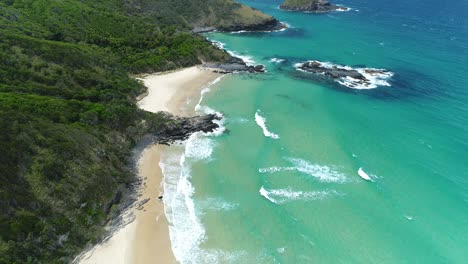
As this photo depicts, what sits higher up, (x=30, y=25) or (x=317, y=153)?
(x=30, y=25)

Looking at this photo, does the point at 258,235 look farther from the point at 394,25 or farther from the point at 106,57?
the point at 394,25

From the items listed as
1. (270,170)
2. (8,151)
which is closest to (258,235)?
(270,170)

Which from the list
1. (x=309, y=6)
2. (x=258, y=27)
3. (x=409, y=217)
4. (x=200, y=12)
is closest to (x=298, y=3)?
(x=309, y=6)

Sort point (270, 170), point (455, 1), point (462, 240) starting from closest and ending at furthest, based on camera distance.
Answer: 1. point (462, 240)
2. point (270, 170)
3. point (455, 1)

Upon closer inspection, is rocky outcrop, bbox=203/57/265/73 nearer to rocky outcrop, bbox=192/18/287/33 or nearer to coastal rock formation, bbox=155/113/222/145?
coastal rock formation, bbox=155/113/222/145

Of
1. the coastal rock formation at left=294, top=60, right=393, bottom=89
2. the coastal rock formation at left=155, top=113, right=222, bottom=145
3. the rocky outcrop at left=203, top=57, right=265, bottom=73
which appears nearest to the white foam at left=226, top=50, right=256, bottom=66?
the rocky outcrop at left=203, top=57, right=265, bottom=73

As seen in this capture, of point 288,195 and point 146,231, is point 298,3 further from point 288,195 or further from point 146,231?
point 146,231

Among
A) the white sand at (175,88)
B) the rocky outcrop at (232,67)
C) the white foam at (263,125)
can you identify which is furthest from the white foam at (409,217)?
the rocky outcrop at (232,67)
